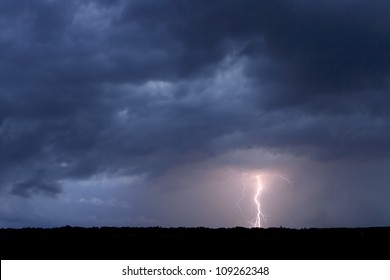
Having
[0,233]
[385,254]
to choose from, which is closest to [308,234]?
[385,254]

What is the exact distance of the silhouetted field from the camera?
3406 centimetres

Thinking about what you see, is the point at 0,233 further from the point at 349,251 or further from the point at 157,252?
the point at 349,251

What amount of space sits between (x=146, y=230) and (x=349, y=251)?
599 inches

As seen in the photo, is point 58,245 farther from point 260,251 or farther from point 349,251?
point 349,251

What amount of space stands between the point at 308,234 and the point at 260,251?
20.8 feet

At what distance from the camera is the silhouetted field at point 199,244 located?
1341 inches

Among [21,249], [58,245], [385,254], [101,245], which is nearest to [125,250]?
[101,245]

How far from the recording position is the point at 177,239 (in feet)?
120

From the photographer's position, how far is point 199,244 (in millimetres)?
35969
